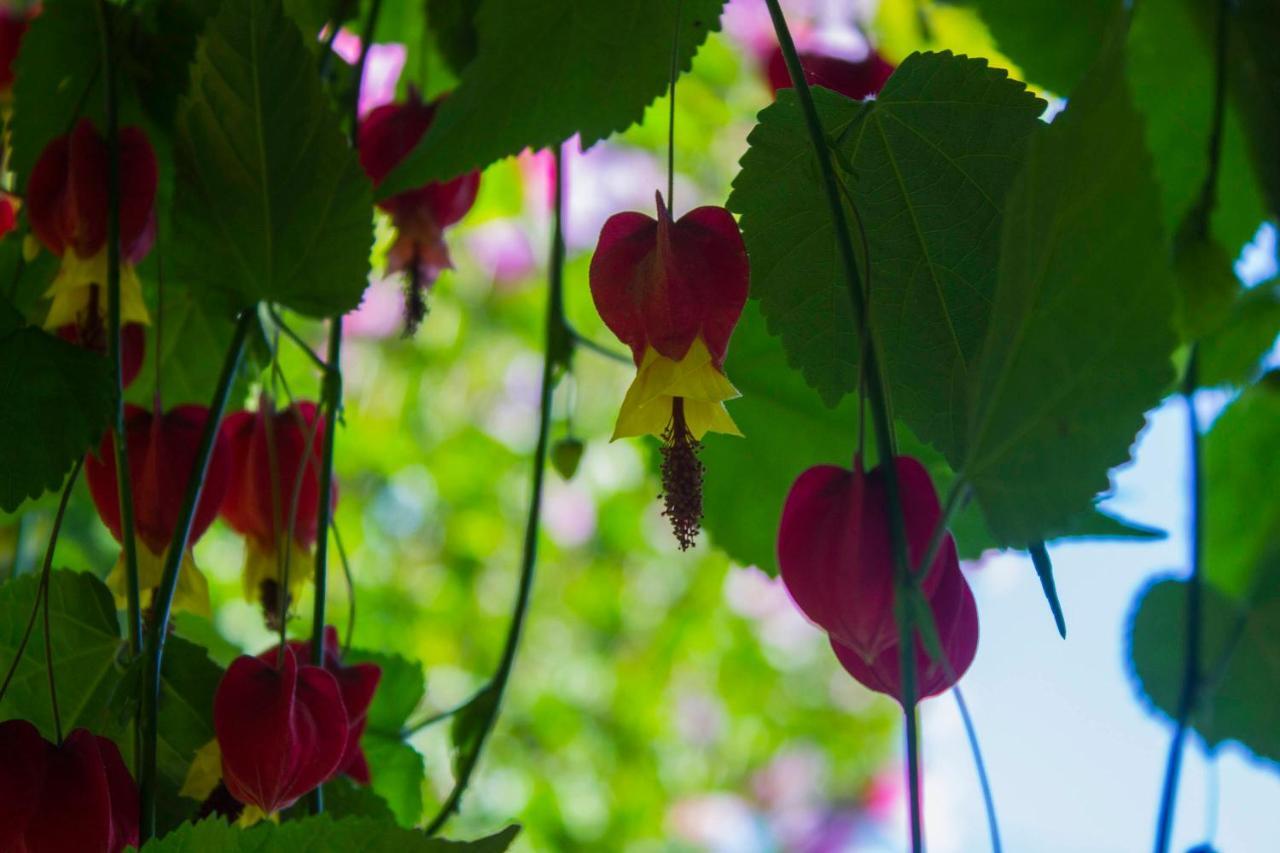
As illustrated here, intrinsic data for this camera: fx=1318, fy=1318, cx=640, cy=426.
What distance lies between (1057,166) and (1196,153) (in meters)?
0.27

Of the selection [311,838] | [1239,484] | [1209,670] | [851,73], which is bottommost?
[311,838]

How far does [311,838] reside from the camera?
333mm

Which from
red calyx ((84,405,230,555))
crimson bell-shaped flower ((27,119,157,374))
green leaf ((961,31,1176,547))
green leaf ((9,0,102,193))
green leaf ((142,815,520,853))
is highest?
green leaf ((9,0,102,193))

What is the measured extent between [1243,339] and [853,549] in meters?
0.32

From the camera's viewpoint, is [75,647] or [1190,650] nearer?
[1190,650]

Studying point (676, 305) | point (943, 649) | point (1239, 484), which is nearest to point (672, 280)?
point (676, 305)

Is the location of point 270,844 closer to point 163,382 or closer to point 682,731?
point 163,382

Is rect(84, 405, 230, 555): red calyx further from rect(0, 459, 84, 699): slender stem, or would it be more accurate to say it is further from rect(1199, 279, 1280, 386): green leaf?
rect(1199, 279, 1280, 386): green leaf

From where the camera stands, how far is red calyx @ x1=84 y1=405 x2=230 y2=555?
44 cm

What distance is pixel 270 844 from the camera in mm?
331

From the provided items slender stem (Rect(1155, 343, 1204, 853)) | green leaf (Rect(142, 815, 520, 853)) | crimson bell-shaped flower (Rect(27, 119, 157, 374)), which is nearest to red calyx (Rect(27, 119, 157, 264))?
crimson bell-shaped flower (Rect(27, 119, 157, 374))

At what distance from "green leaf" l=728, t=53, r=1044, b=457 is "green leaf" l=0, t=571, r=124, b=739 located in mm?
250

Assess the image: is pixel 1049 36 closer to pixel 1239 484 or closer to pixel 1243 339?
pixel 1243 339

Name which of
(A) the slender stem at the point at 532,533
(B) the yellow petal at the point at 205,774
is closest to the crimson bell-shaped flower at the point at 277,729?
(B) the yellow petal at the point at 205,774
